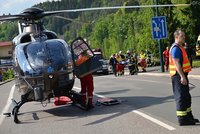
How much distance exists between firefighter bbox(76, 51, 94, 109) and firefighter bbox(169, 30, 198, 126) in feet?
12.9

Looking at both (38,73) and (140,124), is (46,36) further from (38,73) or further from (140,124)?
(140,124)

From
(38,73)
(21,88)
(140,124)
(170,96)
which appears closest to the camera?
Answer: (140,124)

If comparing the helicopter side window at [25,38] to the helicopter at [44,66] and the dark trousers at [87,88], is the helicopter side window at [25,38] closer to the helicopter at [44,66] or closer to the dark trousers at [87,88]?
the helicopter at [44,66]

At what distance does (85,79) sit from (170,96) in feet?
9.81

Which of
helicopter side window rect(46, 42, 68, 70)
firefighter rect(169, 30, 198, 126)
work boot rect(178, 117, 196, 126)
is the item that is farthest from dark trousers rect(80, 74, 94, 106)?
work boot rect(178, 117, 196, 126)

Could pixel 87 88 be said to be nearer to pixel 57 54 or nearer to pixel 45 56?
pixel 57 54

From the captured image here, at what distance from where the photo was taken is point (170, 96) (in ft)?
43.6

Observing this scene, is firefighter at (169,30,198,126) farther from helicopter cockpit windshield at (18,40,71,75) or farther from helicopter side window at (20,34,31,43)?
helicopter side window at (20,34,31,43)

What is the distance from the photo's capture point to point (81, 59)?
12164 mm

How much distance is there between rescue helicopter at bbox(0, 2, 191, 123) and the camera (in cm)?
1112

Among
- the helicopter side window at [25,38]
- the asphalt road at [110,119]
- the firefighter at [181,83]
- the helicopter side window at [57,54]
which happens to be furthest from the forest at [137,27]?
the firefighter at [181,83]

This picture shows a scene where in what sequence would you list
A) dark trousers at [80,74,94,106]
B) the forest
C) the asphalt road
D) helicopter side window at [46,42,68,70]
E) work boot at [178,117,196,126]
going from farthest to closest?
the forest, dark trousers at [80,74,94,106], helicopter side window at [46,42,68,70], the asphalt road, work boot at [178,117,196,126]

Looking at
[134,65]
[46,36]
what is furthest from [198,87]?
[134,65]

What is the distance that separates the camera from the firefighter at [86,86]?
1191cm
